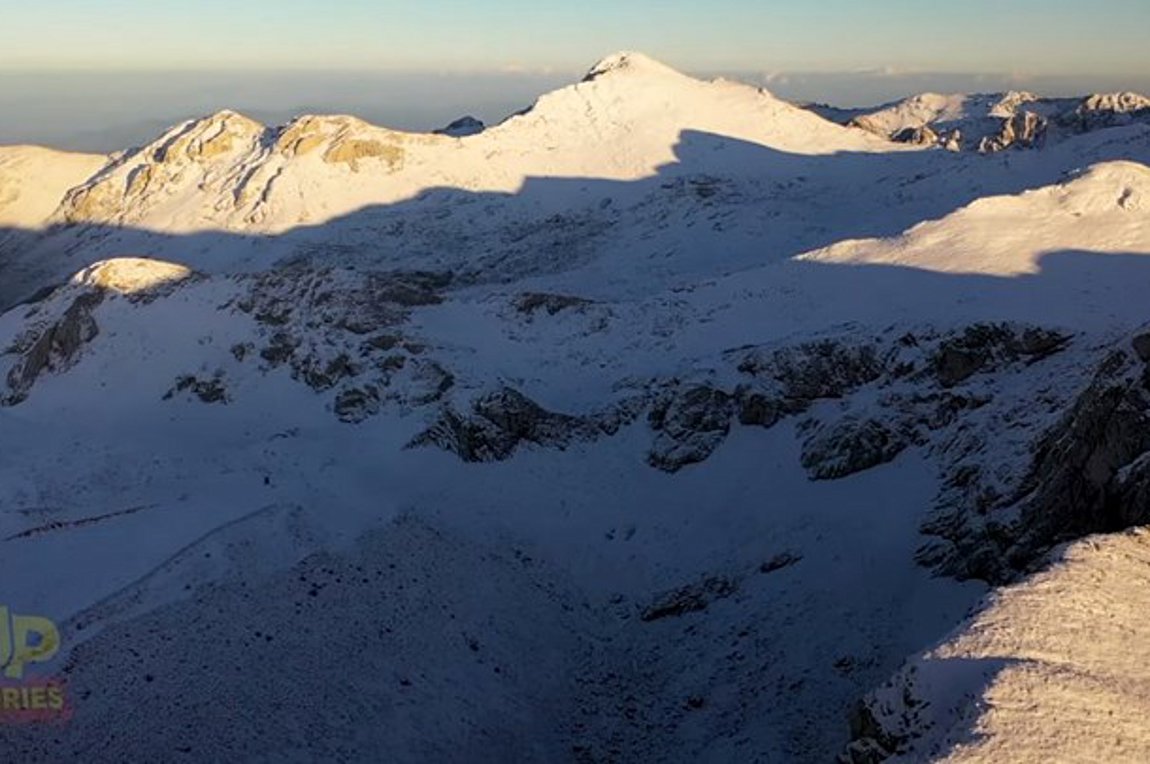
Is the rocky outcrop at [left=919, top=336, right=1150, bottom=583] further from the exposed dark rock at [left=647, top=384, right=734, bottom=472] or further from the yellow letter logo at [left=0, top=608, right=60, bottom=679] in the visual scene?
the yellow letter logo at [left=0, top=608, right=60, bottom=679]

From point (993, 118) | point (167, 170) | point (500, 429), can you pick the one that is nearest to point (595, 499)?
point (500, 429)

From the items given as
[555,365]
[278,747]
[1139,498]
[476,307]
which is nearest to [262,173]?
[476,307]

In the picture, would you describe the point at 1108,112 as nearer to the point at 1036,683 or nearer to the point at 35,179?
the point at 1036,683

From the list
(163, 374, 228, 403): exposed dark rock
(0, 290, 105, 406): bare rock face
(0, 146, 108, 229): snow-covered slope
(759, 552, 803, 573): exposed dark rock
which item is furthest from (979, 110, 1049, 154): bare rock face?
(0, 146, 108, 229): snow-covered slope

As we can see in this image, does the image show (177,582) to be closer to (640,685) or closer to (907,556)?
(640,685)

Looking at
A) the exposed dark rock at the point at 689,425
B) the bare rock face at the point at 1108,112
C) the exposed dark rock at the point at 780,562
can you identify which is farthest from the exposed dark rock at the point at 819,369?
the bare rock face at the point at 1108,112

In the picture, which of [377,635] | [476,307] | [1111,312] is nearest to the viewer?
[377,635]
